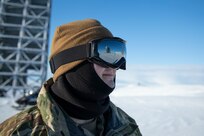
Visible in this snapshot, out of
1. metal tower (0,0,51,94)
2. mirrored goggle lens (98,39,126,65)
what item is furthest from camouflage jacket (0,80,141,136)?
metal tower (0,0,51,94)

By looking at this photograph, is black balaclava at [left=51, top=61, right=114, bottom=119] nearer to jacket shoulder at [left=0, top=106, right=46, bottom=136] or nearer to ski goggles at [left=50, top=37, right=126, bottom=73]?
ski goggles at [left=50, top=37, right=126, bottom=73]

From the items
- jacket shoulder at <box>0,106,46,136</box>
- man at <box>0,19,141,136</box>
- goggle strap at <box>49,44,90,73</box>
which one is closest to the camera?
jacket shoulder at <box>0,106,46,136</box>

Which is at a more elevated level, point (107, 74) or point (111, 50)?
point (111, 50)

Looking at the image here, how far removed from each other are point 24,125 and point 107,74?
702 mm

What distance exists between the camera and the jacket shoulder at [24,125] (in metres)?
1.63

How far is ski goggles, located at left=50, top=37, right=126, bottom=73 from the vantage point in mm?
2025

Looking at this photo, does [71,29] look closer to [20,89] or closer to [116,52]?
[116,52]

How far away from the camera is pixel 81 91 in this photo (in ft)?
6.49

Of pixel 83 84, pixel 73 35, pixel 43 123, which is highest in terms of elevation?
pixel 73 35

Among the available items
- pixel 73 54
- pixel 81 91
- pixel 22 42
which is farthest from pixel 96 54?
pixel 22 42

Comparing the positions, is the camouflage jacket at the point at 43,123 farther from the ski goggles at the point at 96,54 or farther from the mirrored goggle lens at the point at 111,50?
the mirrored goggle lens at the point at 111,50

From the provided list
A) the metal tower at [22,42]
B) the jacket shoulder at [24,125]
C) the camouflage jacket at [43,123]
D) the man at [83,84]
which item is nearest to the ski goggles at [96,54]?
the man at [83,84]

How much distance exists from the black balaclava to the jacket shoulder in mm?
237

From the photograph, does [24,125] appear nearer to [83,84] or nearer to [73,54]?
[83,84]
